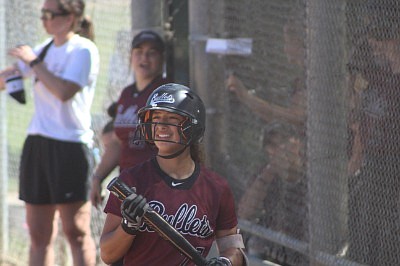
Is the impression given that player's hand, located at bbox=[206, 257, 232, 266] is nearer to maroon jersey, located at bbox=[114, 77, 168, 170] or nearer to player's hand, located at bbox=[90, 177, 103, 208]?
maroon jersey, located at bbox=[114, 77, 168, 170]

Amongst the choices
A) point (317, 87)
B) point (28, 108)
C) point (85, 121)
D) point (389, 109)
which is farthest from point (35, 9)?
point (389, 109)

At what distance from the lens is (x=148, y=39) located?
5805 mm

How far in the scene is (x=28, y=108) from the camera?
8.34 m

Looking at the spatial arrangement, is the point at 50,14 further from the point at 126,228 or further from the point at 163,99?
the point at 126,228

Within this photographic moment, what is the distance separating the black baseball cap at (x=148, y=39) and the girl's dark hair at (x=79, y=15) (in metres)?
0.58

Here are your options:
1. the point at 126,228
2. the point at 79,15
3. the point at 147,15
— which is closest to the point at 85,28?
the point at 79,15

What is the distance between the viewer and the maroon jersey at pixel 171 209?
3854 mm

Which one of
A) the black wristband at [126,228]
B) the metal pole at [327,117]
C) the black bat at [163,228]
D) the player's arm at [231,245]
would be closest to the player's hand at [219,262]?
the black bat at [163,228]

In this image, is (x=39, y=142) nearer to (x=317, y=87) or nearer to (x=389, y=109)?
(x=317, y=87)

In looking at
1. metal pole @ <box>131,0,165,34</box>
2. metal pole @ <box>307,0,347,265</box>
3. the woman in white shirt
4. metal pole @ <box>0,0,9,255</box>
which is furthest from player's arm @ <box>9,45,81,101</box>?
metal pole @ <box>0,0,9,255</box>

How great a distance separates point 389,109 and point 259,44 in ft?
4.51

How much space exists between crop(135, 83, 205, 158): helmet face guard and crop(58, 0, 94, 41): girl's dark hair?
241 cm

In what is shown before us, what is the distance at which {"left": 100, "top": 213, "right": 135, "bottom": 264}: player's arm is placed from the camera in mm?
3770

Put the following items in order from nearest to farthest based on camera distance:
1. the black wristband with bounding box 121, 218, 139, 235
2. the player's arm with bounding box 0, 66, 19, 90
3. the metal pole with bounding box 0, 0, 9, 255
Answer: the black wristband with bounding box 121, 218, 139, 235
the player's arm with bounding box 0, 66, 19, 90
the metal pole with bounding box 0, 0, 9, 255
